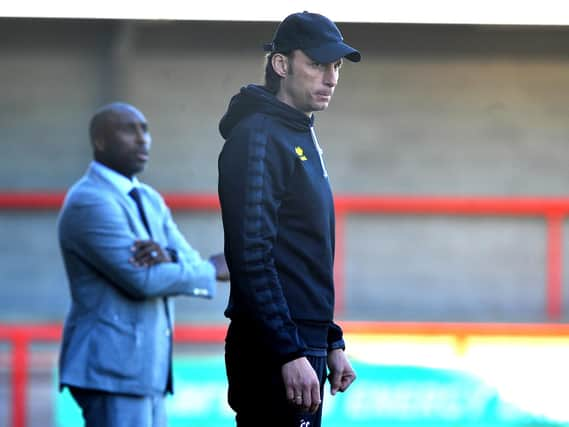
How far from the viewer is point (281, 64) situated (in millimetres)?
2449

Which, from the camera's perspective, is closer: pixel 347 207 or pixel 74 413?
pixel 74 413

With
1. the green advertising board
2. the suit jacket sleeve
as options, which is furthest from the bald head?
the green advertising board

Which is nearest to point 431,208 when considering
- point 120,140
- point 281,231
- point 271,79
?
point 120,140

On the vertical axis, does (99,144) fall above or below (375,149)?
below

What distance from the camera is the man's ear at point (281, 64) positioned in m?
2.45

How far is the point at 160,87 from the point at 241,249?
219 inches

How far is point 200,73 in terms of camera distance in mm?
7656

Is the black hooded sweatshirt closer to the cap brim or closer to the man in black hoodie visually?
the man in black hoodie

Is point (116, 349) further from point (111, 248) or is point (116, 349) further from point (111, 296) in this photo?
point (111, 248)

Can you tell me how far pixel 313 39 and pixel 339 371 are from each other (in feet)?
2.35

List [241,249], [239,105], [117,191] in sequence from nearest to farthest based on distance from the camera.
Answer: [241,249], [239,105], [117,191]

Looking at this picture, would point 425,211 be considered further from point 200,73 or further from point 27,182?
point 27,182

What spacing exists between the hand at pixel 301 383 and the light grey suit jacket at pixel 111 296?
121 cm

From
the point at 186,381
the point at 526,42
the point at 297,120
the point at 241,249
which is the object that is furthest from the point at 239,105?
the point at 526,42
